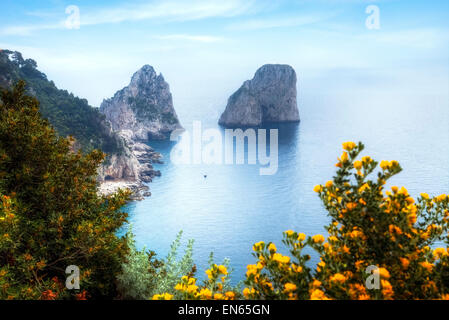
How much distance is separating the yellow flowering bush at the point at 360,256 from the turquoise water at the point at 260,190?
39942 millimetres

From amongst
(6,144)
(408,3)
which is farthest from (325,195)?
(408,3)

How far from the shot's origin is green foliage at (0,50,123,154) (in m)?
78.8

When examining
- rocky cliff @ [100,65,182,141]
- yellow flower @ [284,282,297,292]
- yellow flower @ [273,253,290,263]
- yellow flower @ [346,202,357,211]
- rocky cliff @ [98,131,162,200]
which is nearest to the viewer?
yellow flower @ [284,282,297,292]

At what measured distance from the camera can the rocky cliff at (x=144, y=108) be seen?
14425cm

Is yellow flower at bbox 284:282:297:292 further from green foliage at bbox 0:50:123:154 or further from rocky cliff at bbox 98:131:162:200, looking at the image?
green foliage at bbox 0:50:123:154

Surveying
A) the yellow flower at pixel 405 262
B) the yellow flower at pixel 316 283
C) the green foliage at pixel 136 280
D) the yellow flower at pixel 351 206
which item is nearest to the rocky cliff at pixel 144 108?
the green foliage at pixel 136 280

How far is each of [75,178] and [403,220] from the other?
30.7 ft

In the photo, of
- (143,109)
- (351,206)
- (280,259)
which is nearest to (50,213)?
(280,259)

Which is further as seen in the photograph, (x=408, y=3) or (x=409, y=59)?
(x=409, y=59)

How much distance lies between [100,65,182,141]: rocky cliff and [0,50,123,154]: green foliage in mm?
47635

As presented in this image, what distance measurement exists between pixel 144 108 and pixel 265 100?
59.0 metres

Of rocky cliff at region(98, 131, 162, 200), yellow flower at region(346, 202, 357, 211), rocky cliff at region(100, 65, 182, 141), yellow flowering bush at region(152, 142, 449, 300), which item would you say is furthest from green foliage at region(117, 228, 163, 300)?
rocky cliff at region(100, 65, 182, 141)
